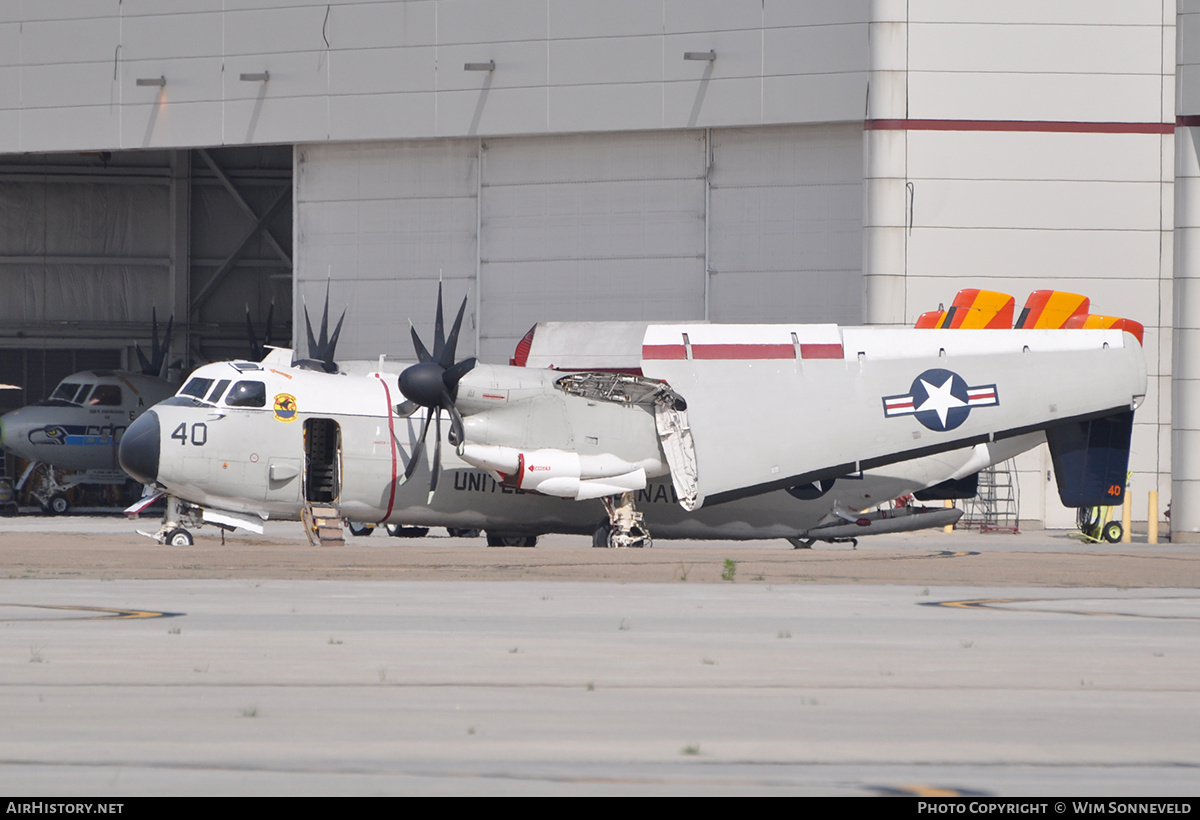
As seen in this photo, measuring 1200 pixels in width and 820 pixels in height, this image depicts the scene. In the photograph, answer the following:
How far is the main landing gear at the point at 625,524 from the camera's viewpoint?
2605 cm

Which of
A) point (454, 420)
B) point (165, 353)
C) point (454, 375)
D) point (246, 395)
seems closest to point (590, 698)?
point (454, 375)

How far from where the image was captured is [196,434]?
25203 millimetres

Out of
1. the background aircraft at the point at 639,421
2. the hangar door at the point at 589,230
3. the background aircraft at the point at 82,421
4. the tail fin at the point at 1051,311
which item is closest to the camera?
the background aircraft at the point at 639,421

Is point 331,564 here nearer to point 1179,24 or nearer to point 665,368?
point 665,368

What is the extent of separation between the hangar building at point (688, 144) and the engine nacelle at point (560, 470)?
565 inches

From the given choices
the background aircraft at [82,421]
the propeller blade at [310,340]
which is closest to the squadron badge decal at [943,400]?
the propeller blade at [310,340]

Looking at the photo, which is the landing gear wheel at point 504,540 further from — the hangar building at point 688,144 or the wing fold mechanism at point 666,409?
the hangar building at point 688,144

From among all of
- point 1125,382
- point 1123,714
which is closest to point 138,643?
point 1123,714

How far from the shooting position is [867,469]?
2645 cm

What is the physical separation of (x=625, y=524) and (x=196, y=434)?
829 centimetres

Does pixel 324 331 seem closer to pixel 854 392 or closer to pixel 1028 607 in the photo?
pixel 854 392

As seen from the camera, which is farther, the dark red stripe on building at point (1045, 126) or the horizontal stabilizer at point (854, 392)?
the dark red stripe on building at point (1045, 126)

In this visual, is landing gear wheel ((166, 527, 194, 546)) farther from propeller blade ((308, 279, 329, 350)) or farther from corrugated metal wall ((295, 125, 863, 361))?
corrugated metal wall ((295, 125, 863, 361))
